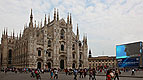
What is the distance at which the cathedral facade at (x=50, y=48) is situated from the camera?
149 ft

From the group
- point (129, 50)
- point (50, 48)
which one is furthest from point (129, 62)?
point (50, 48)

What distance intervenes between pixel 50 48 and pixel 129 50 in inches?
892

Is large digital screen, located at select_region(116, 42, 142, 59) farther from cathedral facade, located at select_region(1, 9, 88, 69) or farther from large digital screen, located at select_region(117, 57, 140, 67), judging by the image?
cathedral facade, located at select_region(1, 9, 88, 69)

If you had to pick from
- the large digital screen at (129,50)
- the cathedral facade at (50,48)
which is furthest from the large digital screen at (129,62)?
the cathedral facade at (50,48)

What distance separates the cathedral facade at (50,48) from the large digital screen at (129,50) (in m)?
11.1

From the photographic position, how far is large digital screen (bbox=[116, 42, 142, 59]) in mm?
47938

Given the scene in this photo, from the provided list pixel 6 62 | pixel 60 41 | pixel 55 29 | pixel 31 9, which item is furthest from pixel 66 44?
pixel 6 62

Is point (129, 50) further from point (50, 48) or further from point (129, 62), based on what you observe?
point (50, 48)

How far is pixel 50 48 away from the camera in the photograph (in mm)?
49500

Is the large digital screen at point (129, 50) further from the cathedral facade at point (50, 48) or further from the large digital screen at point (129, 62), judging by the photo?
the cathedral facade at point (50, 48)

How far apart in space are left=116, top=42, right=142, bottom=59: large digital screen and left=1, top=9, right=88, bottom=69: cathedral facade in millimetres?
11146

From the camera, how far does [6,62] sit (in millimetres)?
58844

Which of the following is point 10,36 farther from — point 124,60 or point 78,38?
point 124,60

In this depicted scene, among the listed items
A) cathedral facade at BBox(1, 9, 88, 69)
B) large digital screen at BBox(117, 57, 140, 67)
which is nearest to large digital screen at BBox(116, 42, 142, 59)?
large digital screen at BBox(117, 57, 140, 67)
